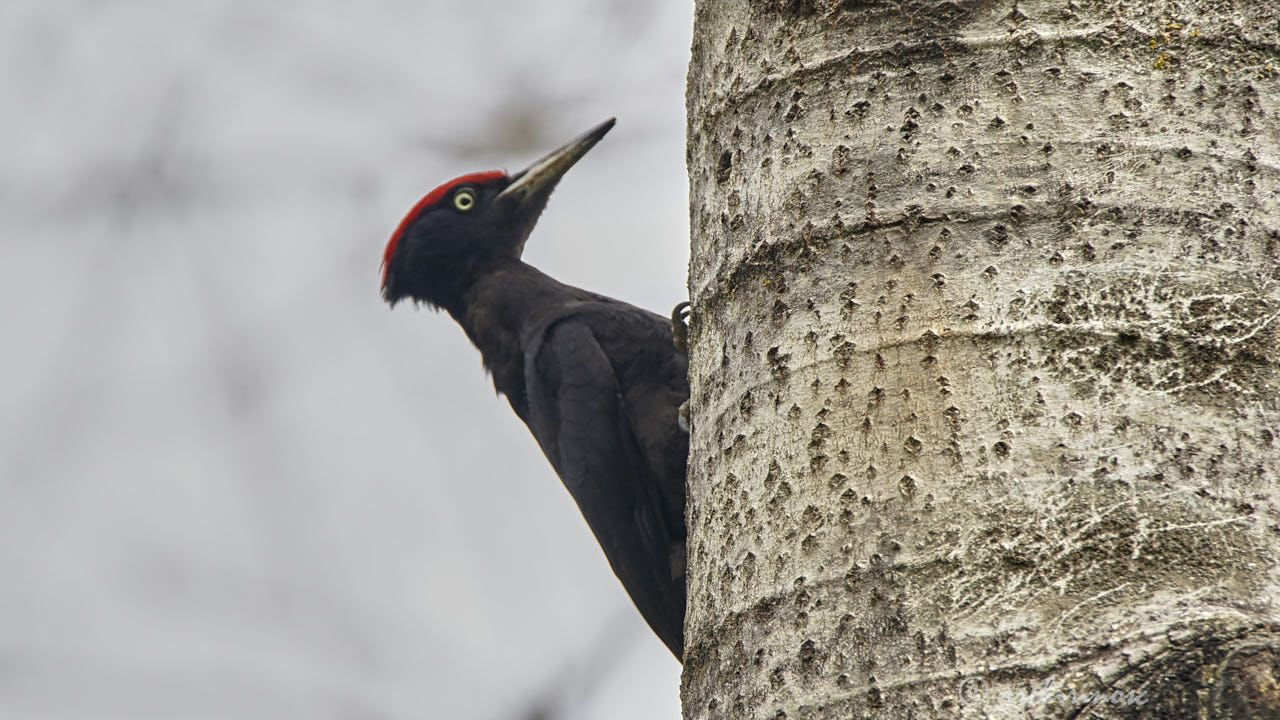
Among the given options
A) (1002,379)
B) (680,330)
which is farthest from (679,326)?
(1002,379)

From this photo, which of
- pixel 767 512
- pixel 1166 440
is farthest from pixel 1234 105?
pixel 767 512

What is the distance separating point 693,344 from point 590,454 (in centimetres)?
200

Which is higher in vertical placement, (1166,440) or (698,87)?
(698,87)

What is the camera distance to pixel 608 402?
11.7 feet

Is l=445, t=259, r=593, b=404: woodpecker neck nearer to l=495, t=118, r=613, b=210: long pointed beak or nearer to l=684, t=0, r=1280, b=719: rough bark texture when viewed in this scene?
l=495, t=118, r=613, b=210: long pointed beak

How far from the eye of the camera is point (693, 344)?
1.55m

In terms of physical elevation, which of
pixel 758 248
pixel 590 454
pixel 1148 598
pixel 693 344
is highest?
pixel 758 248

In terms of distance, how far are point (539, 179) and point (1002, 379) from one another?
3468 mm

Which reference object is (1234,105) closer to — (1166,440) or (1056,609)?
(1166,440)

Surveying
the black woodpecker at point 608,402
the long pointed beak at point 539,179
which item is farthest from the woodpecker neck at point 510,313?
the long pointed beak at point 539,179

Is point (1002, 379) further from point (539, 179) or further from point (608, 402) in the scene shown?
point (539, 179)

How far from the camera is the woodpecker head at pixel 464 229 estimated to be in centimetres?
429

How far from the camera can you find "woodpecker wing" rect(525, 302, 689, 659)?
3502 mm

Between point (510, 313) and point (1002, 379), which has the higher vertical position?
point (1002, 379)
